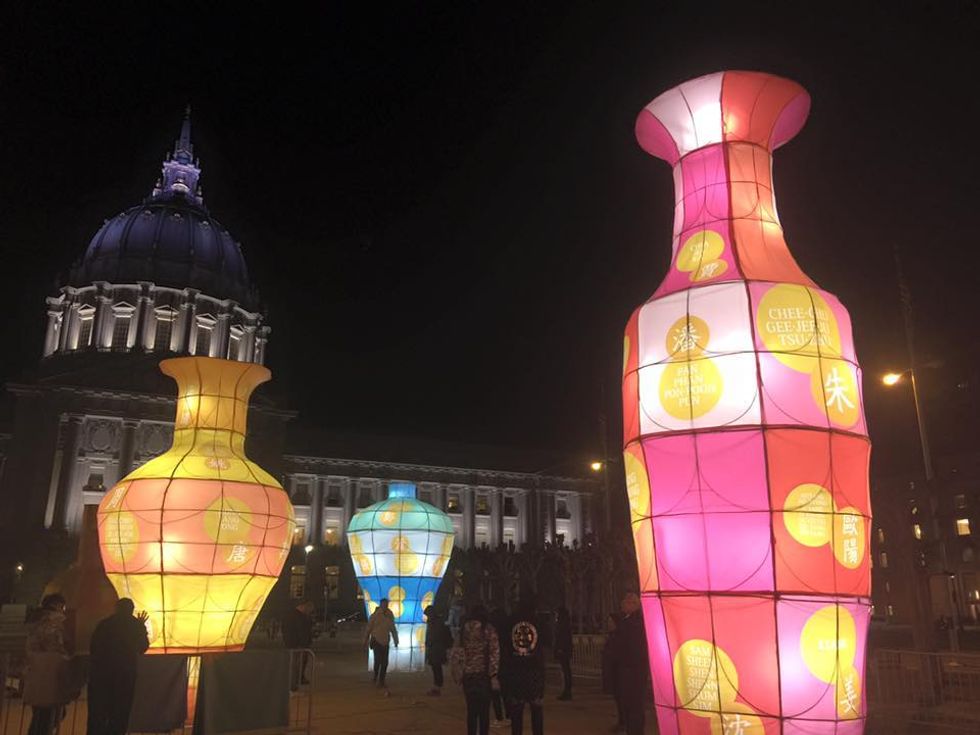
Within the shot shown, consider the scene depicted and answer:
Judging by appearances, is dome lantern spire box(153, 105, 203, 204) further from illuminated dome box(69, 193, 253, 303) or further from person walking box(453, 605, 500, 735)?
person walking box(453, 605, 500, 735)

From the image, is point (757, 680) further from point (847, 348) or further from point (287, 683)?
point (287, 683)

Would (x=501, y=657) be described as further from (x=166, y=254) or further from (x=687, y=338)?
(x=166, y=254)

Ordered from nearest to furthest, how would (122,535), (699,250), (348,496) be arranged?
(699,250)
(122,535)
(348,496)

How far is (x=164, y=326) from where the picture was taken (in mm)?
67312

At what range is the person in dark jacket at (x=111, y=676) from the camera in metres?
8.84

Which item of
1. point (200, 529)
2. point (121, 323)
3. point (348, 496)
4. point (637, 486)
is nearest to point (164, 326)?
point (121, 323)

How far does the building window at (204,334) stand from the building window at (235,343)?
5.66 ft

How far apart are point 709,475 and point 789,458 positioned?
84 cm

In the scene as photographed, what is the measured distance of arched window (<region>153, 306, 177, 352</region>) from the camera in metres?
66.6

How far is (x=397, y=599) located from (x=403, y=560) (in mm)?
1330

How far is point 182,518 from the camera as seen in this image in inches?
588

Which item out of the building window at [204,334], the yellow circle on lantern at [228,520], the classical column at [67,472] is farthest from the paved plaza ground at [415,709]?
the building window at [204,334]

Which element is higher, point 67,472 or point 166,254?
A: point 166,254

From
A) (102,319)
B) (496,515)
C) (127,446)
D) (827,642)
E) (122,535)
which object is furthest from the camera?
(496,515)
